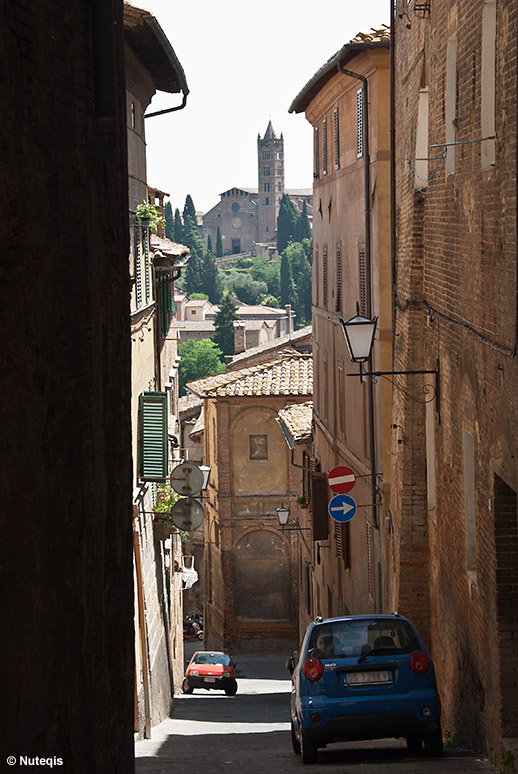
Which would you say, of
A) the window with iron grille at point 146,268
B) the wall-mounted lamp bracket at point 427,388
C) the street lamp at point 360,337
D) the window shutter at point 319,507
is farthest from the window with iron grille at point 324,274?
the street lamp at point 360,337

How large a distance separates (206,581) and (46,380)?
32.9 meters

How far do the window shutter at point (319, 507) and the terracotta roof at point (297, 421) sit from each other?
15.6 feet

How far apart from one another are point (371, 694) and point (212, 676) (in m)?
18.3

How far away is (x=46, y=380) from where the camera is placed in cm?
536

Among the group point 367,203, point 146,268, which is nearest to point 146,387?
point 146,268

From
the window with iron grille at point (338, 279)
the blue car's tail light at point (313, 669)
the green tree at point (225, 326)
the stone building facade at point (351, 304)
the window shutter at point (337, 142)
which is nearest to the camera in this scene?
the blue car's tail light at point (313, 669)

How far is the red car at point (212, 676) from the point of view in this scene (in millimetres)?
27188

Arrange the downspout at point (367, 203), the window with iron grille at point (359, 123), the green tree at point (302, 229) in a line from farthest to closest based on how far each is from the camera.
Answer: the green tree at point (302, 229)
the window with iron grille at point (359, 123)
the downspout at point (367, 203)

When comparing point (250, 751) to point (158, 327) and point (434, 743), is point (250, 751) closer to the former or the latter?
point (434, 743)

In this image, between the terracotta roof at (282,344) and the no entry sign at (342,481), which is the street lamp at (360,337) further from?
the terracotta roof at (282,344)

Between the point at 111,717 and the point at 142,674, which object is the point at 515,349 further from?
the point at 142,674

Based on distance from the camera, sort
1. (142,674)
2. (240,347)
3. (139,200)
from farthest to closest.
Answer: (240,347)
(139,200)
(142,674)

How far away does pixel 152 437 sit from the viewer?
19000 mm

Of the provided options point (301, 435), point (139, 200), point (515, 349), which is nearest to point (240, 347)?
point (301, 435)
